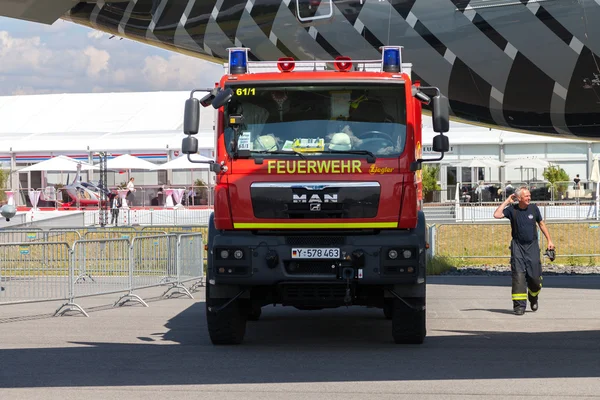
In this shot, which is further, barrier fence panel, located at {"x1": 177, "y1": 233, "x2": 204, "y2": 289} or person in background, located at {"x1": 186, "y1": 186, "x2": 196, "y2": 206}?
person in background, located at {"x1": 186, "y1": 186, "x2": 196, "y2": 206}

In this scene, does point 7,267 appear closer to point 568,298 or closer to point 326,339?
point 326,339

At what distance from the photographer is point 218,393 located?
755cm

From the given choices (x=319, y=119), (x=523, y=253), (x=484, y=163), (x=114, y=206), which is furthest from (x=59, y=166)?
(x=319, y=119)

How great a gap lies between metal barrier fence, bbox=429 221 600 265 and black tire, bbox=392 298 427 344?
43.1 ft

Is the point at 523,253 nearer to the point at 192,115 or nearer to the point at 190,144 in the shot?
the point at 190,144

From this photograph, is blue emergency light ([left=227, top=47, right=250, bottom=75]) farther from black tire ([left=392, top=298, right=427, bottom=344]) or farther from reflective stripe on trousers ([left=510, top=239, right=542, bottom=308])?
reflective stripe on trousers ([left=510, top=239, right=542, bottom=308])

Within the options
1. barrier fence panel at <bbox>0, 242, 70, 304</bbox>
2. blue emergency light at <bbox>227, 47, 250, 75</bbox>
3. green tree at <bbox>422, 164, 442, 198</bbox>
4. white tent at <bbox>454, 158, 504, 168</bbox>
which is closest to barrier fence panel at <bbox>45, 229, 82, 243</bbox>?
barrier fence panel at <bbox>0, 242, 70, 304</bbox>

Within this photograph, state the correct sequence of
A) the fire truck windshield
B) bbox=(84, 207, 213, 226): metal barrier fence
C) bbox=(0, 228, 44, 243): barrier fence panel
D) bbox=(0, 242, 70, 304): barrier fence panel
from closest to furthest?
1. the fire truck windshield
2. bbox=(0, 242, 70, 304): barrier fence panel
3. bbox=(0, 228, 44, 243): barrier fence panel
4. bbox=(84, 207, 213, 226): metal barrier fence

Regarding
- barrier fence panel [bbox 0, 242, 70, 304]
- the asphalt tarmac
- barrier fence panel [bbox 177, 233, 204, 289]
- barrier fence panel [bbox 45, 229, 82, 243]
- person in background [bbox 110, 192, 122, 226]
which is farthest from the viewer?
person in background [bbox 110, 192, 122, 226]

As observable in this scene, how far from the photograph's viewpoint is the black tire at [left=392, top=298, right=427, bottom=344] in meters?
10.1

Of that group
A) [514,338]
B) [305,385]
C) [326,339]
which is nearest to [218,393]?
[305,385]

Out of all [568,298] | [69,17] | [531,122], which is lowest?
[568,298]

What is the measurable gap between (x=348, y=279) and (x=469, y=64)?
6.77m

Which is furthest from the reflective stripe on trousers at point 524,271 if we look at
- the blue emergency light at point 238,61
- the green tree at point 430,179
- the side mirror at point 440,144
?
the green tree at point 430,179
